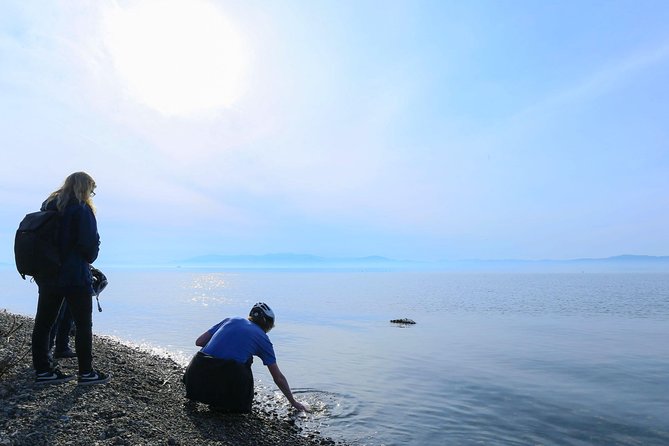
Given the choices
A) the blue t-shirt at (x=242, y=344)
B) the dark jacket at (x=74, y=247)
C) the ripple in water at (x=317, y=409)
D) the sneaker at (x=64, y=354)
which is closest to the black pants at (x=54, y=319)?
the dark jacket at (x=74, y=247)

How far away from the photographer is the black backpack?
7.35m

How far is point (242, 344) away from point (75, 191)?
393cm

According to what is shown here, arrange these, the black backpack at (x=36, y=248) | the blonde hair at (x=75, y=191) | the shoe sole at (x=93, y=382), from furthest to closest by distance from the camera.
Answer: the shoe sole at (x=93, y=382) < the blonde hair at (x=75, y=191) < the black backpack at (x=36, y=248)

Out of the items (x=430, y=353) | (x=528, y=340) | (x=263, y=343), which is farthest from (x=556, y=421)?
(x=528, y=340)

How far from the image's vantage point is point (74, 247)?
7605mm

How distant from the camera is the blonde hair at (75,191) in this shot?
25.2 feet

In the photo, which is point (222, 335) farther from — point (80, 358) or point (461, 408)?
point (461, 408)

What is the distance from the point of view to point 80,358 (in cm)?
805

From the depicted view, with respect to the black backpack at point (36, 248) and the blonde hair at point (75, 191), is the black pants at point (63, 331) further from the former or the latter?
the blonde hair at point (75, 191)

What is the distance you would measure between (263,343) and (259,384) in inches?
267

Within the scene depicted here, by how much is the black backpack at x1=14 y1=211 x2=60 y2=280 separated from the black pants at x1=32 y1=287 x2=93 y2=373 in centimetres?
39

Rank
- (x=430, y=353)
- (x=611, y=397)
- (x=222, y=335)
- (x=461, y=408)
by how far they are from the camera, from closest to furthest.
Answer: (x=222, y=335) → (x=461, y=408) → (x=611, y=397) → (x=430, y=353)

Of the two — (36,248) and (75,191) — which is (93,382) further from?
(75,191)

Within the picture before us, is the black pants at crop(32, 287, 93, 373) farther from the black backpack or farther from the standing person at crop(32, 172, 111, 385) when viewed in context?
the black backpack
